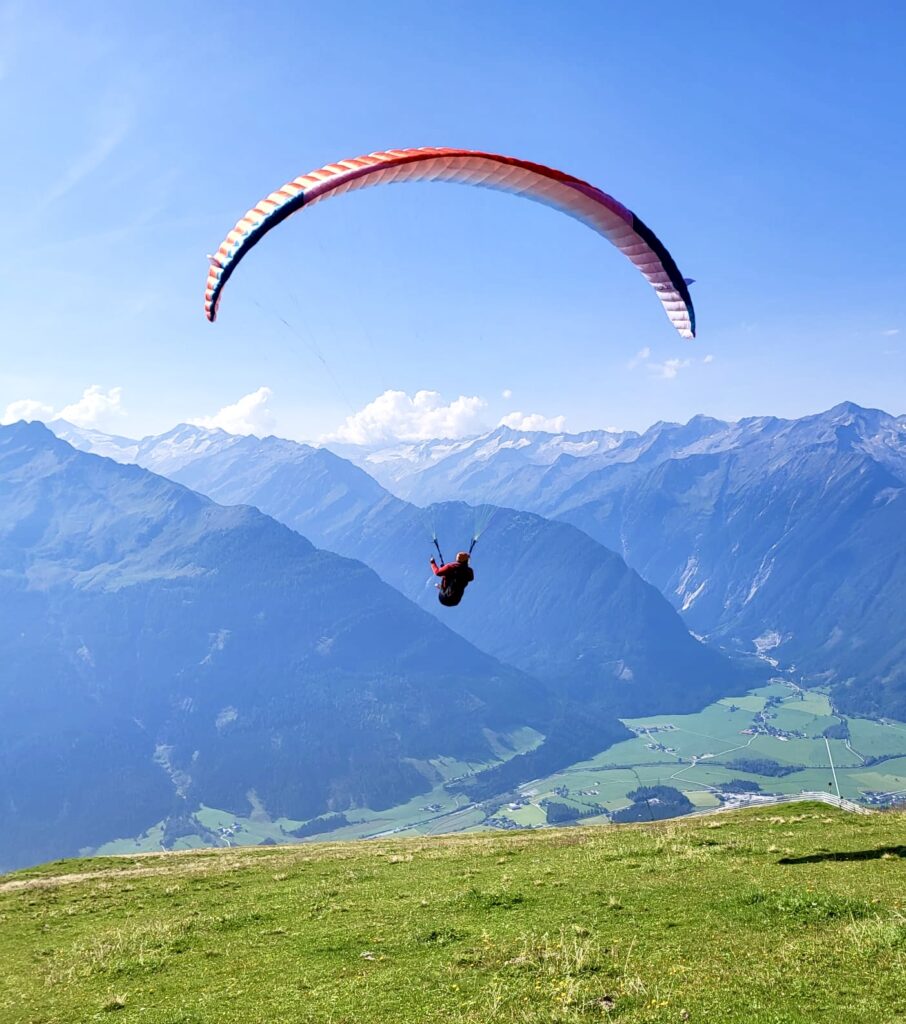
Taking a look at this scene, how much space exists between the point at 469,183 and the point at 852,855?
25.9 metres

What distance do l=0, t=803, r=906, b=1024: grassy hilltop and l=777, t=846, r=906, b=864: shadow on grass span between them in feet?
0.31

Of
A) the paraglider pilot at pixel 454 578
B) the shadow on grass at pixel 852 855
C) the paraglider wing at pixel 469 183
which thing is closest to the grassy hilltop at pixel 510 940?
the shadow on grass at pixel 852 855

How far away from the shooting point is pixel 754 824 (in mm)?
Result: 33281

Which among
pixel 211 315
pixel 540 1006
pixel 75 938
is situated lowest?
pixel 75 938

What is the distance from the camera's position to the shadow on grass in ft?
73.8

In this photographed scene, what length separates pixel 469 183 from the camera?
27219 millimetres

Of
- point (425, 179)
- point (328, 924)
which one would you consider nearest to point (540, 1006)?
point (328, 924)

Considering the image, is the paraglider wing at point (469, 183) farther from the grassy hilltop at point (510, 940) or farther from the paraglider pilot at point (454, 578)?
the grassy hilltop at point (510, 940)

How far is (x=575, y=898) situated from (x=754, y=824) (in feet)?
54.5

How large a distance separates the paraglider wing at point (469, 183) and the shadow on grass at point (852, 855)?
18778 millimetres

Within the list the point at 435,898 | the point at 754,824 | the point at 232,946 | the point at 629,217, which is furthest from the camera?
the point at 754,824

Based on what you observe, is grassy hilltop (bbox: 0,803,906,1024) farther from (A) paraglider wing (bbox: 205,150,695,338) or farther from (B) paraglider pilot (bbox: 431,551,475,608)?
(A) paraglider wing (bbox: 205,150,695,338)

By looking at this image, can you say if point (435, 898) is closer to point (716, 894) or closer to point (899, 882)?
point (716, 894)

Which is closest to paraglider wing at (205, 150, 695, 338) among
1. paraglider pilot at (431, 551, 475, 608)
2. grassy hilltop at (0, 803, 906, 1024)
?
paraglider pilot at (431, 551, 475, 608)
